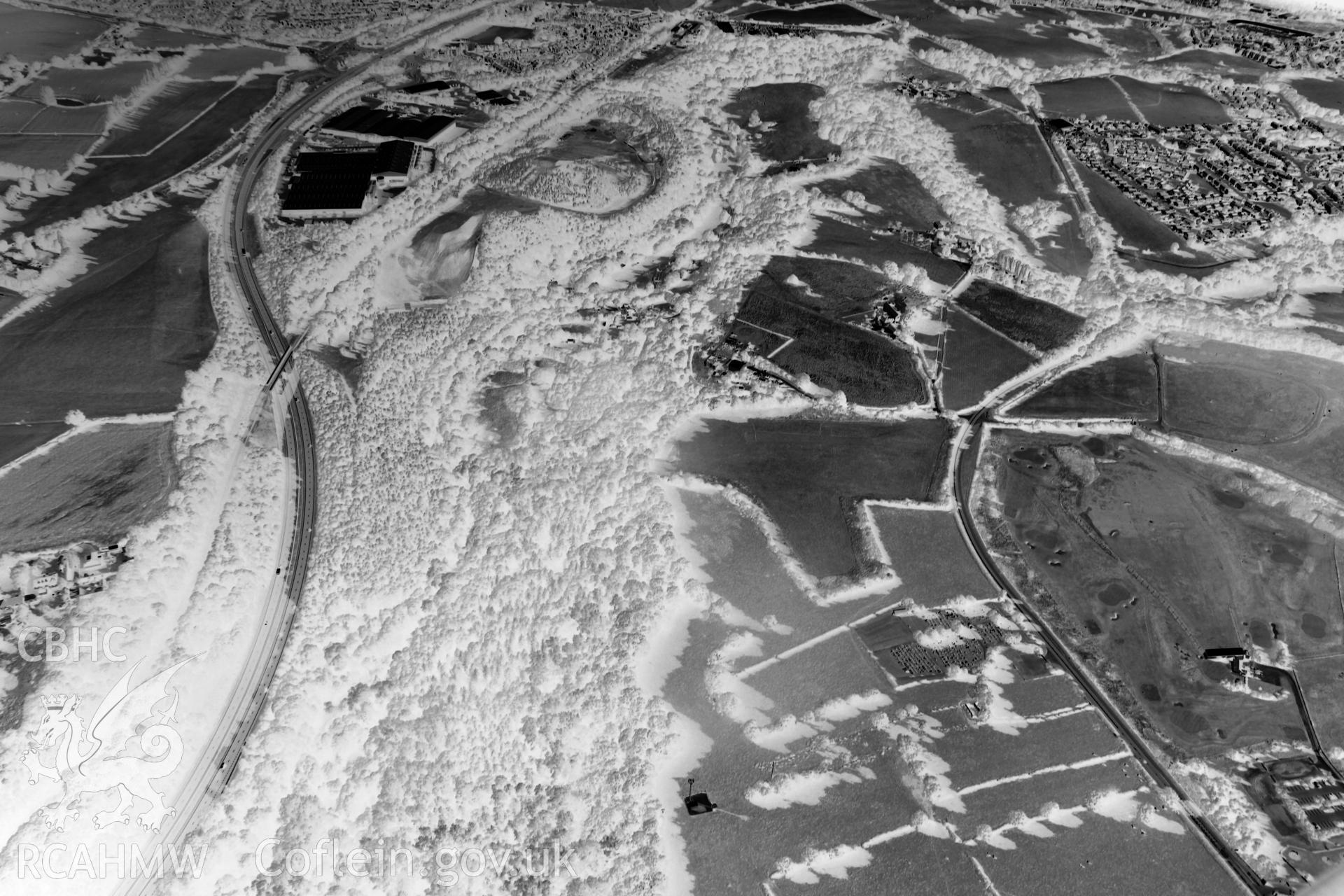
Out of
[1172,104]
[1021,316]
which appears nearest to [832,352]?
[1021,316]

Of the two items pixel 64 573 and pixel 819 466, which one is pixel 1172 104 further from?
pixel 64 573

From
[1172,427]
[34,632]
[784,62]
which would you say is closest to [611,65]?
[784,62]

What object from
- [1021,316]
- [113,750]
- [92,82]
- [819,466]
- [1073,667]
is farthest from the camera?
[92,82]

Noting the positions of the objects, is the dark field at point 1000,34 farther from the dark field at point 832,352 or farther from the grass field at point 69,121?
the grass field at point 69,121

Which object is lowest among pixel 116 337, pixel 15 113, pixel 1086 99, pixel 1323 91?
pixel 1323 91

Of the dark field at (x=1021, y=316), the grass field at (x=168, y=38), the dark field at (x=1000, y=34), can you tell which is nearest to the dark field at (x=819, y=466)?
the dark field at (x=1021, y=316)

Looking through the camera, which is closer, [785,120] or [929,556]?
[929,556]

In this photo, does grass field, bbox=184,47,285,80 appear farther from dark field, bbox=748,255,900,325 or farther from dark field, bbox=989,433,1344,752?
dark field, bbox=989,433,1344,752
